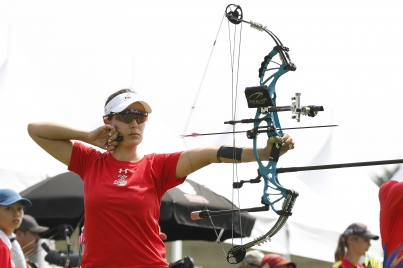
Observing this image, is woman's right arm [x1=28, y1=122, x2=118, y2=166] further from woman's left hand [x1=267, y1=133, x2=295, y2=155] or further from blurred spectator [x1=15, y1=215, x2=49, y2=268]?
blurred spectator [x1=15, y1=215, x2=49, y2=268]


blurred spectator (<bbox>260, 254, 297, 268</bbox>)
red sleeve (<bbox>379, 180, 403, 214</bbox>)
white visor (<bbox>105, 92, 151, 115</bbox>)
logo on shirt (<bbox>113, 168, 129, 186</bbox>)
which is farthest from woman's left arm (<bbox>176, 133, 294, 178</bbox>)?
blurred spectator (<bbox>260, 254, 297, 268</bbox>)

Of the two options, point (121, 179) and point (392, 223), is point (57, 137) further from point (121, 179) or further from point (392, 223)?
point (392, 223)

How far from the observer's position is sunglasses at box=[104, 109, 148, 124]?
4.14 m

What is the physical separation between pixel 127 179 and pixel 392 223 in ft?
5.25

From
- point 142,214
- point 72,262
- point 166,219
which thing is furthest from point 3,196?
point 142,214

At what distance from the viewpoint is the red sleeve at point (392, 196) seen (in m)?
4.69

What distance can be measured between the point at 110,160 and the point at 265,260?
118 inches

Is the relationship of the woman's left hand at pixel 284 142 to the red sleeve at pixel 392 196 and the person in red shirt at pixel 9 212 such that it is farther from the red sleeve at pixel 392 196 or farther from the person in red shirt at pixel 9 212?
the person in red shirt at pixel 9 212

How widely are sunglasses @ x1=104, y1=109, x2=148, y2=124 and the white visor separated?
0.09ft

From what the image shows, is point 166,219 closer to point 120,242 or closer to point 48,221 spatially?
point 48,221

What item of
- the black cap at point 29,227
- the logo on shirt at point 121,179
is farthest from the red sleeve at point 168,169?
the black cap at point 29,227

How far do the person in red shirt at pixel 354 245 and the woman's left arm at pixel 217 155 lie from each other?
295 centimetres

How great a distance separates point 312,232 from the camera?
950 cm

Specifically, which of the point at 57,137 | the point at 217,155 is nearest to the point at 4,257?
the point at 57,137
